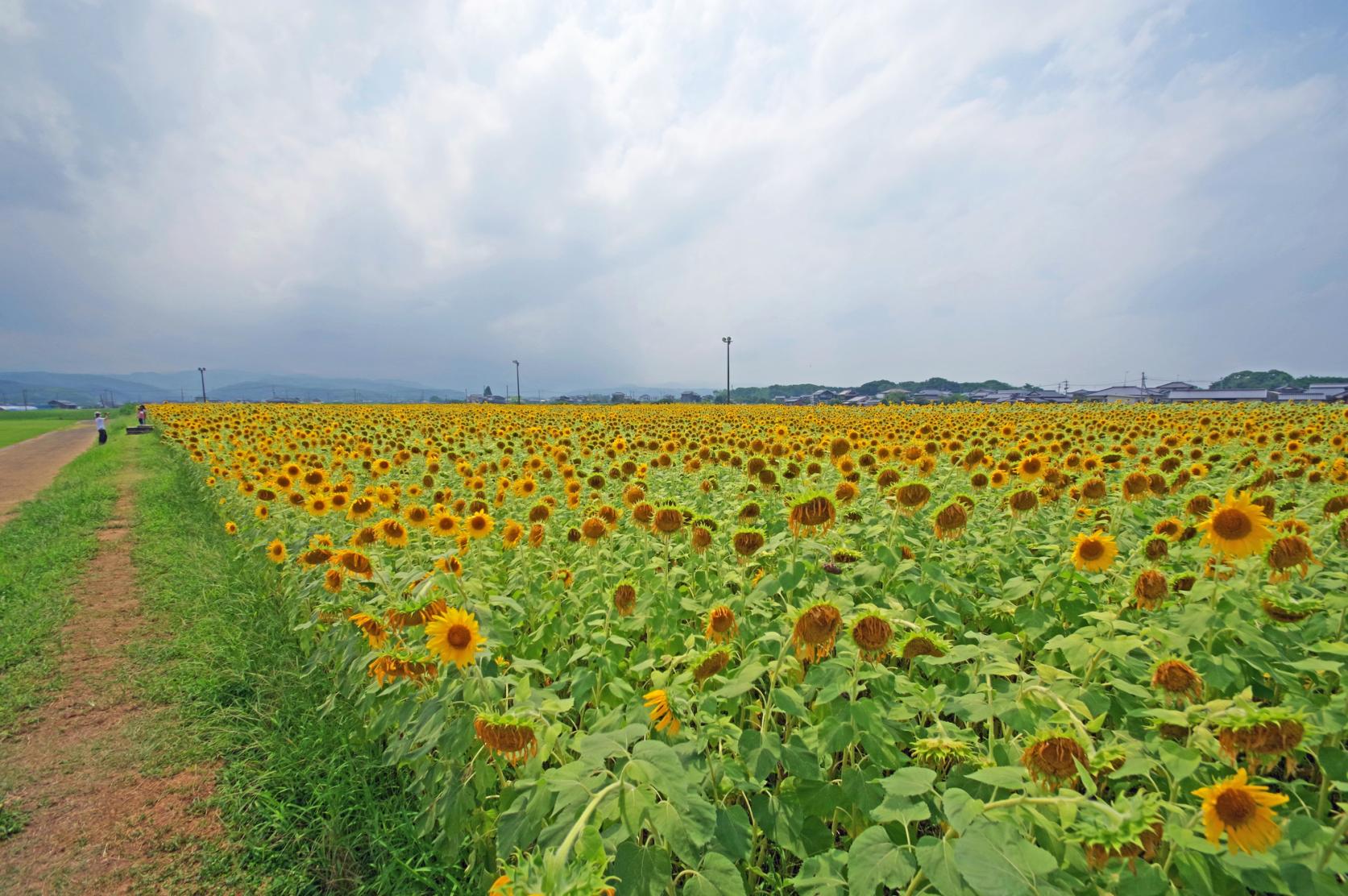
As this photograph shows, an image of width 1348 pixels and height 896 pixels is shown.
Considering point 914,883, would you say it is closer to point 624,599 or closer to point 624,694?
point 624,694

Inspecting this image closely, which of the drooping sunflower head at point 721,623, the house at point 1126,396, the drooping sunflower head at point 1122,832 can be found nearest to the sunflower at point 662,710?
the drooping sunflower head at point 721,623

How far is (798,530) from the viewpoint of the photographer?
242 centimetres

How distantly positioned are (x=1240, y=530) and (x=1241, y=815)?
1452 millimetres

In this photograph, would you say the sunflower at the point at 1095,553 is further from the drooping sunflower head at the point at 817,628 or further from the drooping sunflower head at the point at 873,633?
the drooping sunflower head at the point at 817,628

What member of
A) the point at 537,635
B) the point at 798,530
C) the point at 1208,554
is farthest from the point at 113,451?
the point at 1208,554

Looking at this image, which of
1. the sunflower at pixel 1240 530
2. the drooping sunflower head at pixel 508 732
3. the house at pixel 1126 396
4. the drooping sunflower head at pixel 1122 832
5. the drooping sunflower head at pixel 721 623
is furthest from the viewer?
the house at pixel 1126 396

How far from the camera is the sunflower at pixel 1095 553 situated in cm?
262

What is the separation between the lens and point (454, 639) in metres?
2.02

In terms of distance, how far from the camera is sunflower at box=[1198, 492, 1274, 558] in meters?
2.16

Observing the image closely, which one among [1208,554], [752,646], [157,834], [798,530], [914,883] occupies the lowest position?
[157,834]

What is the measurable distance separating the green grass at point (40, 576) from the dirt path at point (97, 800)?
0.64 ft

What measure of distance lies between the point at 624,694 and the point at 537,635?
780 millimetres

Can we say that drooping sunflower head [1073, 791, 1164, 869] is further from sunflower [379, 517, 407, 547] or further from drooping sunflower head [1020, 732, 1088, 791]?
sunflower [379, 517, 407, 547]

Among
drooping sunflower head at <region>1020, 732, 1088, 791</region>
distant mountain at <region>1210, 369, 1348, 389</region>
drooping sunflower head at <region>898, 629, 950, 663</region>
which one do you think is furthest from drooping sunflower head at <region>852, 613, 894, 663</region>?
distant mountain at <region>1210, 369, 1348, 389</region>
